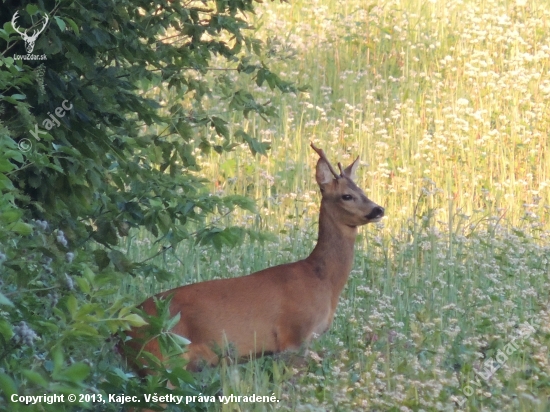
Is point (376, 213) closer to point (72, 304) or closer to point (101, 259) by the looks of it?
point (101, 259)

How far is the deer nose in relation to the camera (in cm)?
614

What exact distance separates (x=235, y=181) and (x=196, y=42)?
3624 millimetres

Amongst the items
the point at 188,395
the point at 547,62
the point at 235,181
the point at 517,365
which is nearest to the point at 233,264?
the point at 235,181

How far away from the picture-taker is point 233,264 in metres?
7.24

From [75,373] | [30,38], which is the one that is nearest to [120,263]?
[30,38]

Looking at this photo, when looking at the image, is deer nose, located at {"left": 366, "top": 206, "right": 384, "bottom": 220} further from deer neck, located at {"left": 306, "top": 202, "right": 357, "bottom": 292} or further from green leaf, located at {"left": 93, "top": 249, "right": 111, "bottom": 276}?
green leaf, located at {"left": 93, "top": 249, "right": 111, "bottom": 276}

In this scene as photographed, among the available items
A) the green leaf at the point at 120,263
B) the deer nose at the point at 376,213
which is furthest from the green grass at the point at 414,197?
the green leaf at the point at 120,263

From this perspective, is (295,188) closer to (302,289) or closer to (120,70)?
(302,289)

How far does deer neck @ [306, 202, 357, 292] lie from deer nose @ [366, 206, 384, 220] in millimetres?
192

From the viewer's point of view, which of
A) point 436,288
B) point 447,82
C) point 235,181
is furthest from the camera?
point 447,82

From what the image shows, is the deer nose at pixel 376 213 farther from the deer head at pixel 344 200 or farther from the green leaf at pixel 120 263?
the green leaf at pixel 120 263

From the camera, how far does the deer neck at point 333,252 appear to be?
238 inches

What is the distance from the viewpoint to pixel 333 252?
6203 millimetres

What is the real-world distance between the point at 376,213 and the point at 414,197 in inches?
114
